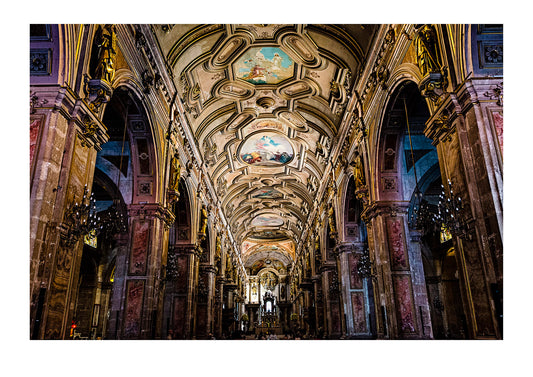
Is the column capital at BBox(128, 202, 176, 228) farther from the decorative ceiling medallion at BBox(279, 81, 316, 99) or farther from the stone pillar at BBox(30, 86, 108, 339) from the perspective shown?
the decorative ceiling medallion at BBox(279, 81, 316, 99)

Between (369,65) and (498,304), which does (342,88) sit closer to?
(369,65)

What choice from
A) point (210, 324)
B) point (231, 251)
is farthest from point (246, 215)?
point (210, 324)

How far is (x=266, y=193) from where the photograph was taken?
2756 centimetres

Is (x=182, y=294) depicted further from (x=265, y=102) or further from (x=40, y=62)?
(x=40, y=62)

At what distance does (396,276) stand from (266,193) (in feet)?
58.6

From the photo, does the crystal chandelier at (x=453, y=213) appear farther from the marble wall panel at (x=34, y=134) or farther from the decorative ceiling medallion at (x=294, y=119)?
the decorative ceiling medallion at (x=294, y=119)

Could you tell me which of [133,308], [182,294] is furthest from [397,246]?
[182,294]

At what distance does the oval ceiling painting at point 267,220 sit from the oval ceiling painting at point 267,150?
1171cm

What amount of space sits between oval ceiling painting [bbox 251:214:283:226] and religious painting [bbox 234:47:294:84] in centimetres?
1934

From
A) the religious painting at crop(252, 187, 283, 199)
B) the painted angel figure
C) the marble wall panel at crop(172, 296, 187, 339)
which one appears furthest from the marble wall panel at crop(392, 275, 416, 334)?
the religious painting at crop(252, 187, 283, 199)

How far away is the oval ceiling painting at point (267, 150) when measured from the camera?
19.7 metres

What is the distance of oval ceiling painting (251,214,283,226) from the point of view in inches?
1323

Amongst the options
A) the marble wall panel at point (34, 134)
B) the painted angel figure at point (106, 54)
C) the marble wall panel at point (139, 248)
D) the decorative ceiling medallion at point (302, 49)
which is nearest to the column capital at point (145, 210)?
the marble wall panel at point (139, 248)

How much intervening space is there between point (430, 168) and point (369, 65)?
457 cm
